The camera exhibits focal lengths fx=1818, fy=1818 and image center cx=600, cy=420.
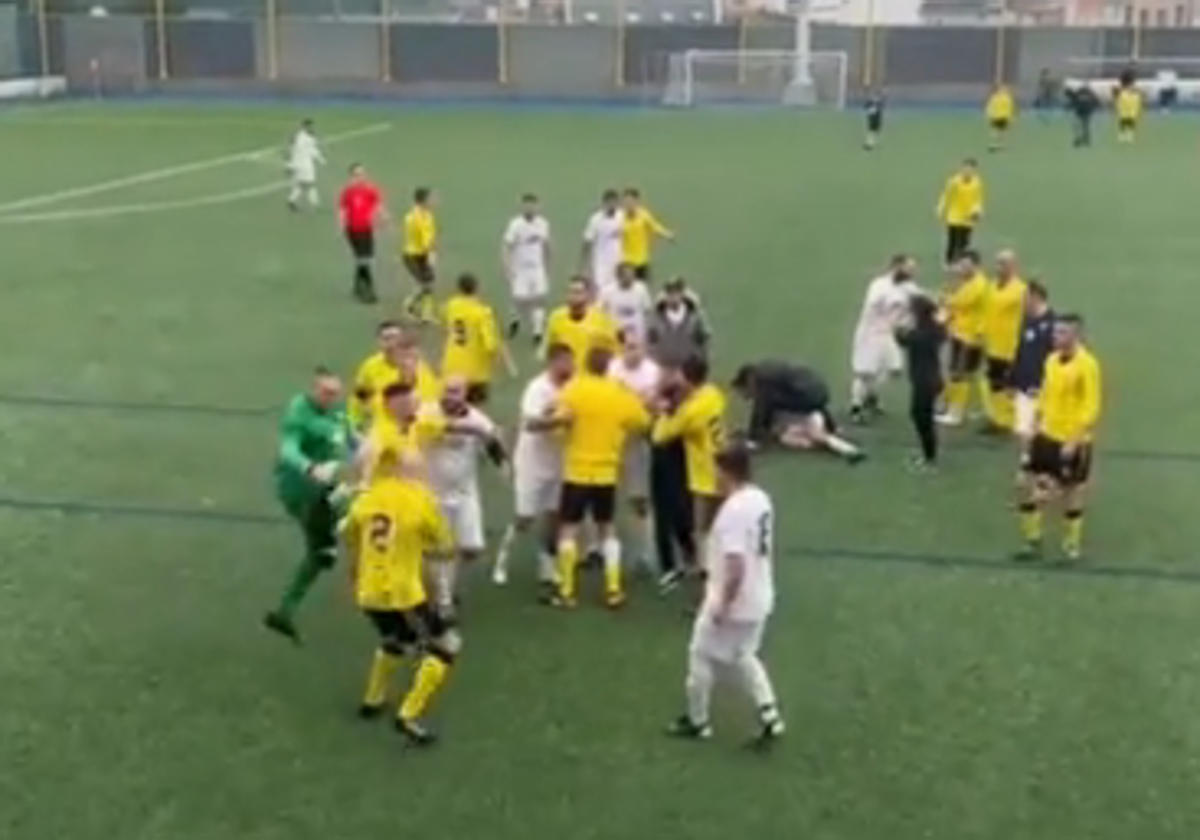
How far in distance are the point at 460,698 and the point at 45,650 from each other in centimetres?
308

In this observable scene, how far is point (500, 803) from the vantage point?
1037 cm

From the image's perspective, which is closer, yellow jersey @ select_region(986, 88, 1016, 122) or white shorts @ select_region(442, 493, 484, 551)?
white shorts @ select_region(442, 493, 484, 551)

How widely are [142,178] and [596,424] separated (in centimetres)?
3186

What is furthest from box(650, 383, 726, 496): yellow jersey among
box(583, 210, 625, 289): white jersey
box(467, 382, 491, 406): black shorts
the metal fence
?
the metal fence

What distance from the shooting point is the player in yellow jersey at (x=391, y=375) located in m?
12.9

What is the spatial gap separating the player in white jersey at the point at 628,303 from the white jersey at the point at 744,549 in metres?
7.52

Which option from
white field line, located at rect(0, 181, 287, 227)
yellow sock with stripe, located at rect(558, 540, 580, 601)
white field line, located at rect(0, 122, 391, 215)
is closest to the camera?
yellow sock with stripe, located at rect(558, 540, 580, 601)

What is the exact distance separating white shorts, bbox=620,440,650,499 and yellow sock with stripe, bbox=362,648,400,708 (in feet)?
10.0

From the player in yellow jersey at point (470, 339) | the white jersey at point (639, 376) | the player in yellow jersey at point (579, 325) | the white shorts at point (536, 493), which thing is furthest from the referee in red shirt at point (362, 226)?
the white shorts at point (536, 493)

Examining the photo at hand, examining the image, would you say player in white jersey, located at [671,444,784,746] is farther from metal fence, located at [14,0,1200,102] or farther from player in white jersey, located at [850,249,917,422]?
metal fence, located at [14,0,1200,102]

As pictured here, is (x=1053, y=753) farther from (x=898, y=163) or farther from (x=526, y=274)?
(x=898, y=163)

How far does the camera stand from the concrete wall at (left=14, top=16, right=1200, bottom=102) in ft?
242

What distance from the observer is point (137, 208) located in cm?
3747

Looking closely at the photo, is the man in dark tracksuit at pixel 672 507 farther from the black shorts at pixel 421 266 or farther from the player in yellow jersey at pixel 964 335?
the black shorts at pixel 421 266
